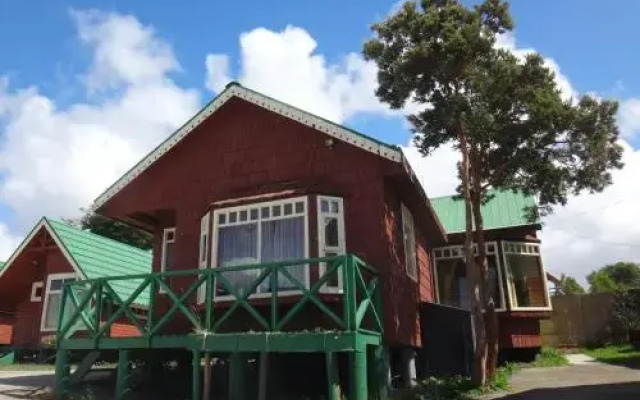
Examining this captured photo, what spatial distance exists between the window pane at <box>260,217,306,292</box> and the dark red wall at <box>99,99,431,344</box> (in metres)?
0.37

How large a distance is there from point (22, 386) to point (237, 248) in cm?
647

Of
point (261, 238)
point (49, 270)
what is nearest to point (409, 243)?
point (261, 238)

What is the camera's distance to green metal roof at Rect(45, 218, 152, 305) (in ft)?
65.7

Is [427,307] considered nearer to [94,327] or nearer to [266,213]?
[266,213]

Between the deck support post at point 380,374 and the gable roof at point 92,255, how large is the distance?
1128 cm

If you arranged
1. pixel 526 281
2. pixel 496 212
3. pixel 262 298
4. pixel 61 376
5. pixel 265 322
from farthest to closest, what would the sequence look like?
1. pixel 496 212
2. pixel 526 281
3. pixel 61 376
4. pixel 262 298
5. pixel 265 322

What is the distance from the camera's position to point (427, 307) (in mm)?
15164

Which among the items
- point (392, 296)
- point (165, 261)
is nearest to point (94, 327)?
point (165, 261)

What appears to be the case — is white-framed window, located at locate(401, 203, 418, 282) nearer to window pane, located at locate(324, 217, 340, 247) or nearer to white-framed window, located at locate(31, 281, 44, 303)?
window pane, located at locate(324, 217, 340, 247)

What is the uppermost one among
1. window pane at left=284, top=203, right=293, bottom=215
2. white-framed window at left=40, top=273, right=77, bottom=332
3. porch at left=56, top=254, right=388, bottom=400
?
window pane at left=284, top=203, right=293, bottom=215

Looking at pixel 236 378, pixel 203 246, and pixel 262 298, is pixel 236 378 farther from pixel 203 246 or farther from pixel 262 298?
pixel 203 246

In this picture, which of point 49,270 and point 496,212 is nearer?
point 496,212

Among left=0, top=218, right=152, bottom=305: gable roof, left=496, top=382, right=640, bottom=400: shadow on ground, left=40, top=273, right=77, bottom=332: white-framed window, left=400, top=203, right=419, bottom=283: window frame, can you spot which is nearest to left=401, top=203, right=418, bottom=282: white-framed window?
left=400, top=203, right=419, bottom=283: window frame

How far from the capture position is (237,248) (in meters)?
12.2
